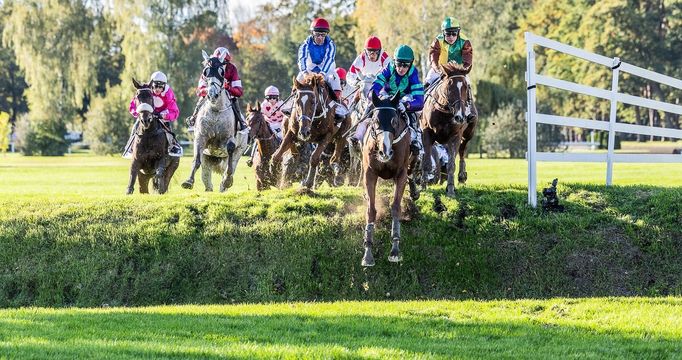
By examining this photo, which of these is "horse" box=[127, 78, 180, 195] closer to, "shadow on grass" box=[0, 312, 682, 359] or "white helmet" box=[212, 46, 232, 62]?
"white helmet" box=[212, 46, 232, 62]

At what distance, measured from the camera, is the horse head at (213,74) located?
→ 1734 centimetres

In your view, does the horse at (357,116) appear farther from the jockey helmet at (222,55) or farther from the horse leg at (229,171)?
the jockey helmet at (222,55)

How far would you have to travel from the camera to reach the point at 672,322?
397 inches

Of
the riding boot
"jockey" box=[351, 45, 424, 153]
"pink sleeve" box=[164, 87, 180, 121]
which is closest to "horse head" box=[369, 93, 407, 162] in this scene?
"jockey" box=[351, 45, 424, 153]

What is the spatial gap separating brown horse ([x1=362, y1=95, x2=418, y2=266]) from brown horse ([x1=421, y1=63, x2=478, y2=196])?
181cm

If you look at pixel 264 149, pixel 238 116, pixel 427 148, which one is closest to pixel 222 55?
pixel 238 116

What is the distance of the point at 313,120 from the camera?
1469 cm

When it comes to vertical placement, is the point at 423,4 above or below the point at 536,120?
above

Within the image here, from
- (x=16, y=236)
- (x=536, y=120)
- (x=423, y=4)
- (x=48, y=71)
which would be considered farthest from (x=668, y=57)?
(x=16, y=236)

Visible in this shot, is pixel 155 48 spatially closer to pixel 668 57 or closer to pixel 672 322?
pixel 668 57

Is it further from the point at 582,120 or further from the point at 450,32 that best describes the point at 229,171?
the point at 582,120

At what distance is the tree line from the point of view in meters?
57.6

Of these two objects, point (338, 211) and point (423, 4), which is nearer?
point (338, 211)

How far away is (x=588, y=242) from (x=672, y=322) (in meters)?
4.00
